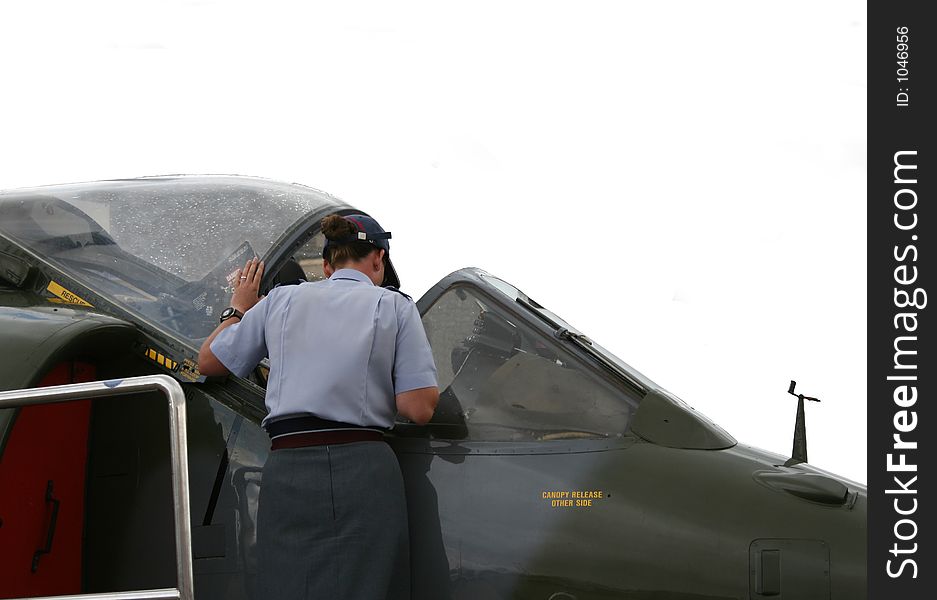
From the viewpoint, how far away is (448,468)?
3646 millimetres

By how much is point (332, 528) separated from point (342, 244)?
952 mm

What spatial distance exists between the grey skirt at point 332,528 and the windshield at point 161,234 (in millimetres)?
903

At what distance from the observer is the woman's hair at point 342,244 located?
12.2ft

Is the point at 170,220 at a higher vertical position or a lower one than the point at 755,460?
higher

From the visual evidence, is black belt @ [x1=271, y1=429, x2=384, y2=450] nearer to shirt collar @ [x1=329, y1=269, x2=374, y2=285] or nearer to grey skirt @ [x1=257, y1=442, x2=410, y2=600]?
grey skirt @ [x1=257, y1=442, x2=410, y2=600]

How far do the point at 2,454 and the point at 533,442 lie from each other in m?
1.74

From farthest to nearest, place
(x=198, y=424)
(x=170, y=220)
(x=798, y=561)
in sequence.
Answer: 1. (x=170, y=220)
2. (x=198, y=424)
3. (x=798, y=561)

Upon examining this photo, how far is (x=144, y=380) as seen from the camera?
3.36 meters

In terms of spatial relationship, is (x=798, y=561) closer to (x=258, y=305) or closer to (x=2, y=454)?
(x=258, y=305)

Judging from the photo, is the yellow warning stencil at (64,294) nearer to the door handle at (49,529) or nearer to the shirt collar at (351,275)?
the door handle at (49,529)

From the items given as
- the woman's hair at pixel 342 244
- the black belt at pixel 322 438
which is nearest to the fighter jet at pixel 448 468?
the black belt at pixel 322 438

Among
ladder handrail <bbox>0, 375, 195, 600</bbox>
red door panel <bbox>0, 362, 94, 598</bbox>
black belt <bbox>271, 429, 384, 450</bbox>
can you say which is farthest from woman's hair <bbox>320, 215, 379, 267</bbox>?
red door panel <bbox>0, 362, 94, 598</bbox>

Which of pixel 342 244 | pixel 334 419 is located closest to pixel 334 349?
pixel 334 419
